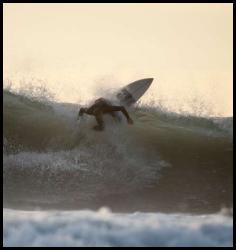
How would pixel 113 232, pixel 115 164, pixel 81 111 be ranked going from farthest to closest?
pixel 81 111
pixel 115 164
pixel 113 232

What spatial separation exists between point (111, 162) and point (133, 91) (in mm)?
2031

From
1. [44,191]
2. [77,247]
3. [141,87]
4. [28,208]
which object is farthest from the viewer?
[141,87]

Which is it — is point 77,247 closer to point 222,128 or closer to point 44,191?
point 44,191

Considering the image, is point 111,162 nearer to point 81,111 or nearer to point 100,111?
point 100,111

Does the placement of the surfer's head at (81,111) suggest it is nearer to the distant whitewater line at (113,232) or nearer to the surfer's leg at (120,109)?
the surfer's leg at (120,109)

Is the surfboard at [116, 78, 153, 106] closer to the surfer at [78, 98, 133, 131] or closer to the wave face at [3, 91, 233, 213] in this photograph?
the wave face at [3, 91, 233, 213]

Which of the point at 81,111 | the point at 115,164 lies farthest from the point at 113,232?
the point at 81,111

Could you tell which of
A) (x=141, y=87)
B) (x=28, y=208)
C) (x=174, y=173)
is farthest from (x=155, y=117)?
(x=28, y=208)

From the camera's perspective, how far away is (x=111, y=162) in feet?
38.5

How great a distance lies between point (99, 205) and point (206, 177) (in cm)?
210

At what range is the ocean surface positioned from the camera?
1074cm

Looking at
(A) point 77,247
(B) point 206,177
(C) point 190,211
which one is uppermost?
(B) point 206,177

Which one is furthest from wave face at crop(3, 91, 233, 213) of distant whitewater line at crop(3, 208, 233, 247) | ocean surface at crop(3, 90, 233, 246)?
distant whitewater line at crop(3, 208, 233, 247)

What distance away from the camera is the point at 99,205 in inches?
426
